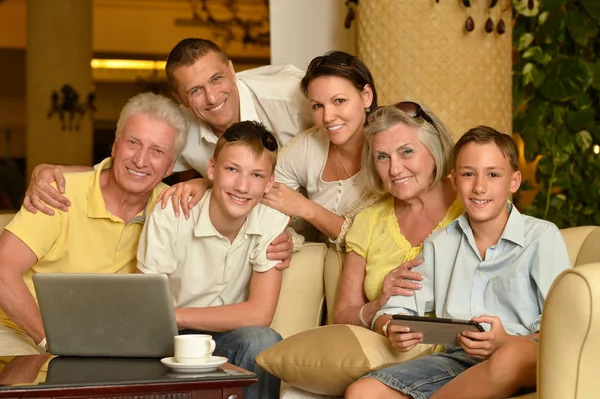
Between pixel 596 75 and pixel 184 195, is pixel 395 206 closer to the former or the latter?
pixel 184 195

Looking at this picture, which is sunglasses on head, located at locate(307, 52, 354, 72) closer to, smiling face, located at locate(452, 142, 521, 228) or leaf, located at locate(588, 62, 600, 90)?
smiling face, located at locate(452, 142, 521, 228)

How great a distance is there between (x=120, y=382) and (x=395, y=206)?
1.19 meters

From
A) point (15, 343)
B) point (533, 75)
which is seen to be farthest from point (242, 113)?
point (533, 75)

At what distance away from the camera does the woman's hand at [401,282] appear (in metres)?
2.59

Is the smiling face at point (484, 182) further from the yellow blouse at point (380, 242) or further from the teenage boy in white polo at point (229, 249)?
the teenage boy in white polo at point (229, 249)

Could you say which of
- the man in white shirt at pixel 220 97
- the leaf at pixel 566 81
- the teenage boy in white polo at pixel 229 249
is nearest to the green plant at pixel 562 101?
the leaf at pixel 566 81

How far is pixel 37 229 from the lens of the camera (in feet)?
9.29

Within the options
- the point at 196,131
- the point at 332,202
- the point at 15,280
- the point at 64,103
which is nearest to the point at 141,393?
the point at 15,280

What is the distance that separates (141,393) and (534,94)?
105 inches

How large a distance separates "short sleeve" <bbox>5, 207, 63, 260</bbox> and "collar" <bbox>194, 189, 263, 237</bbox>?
43 cm

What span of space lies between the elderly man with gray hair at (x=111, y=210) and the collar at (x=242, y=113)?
27cm

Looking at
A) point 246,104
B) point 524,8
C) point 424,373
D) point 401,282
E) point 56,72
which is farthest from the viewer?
point 56,72

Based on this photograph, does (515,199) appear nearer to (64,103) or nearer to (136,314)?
(136,314)

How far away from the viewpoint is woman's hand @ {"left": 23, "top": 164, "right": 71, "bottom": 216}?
2.85m
